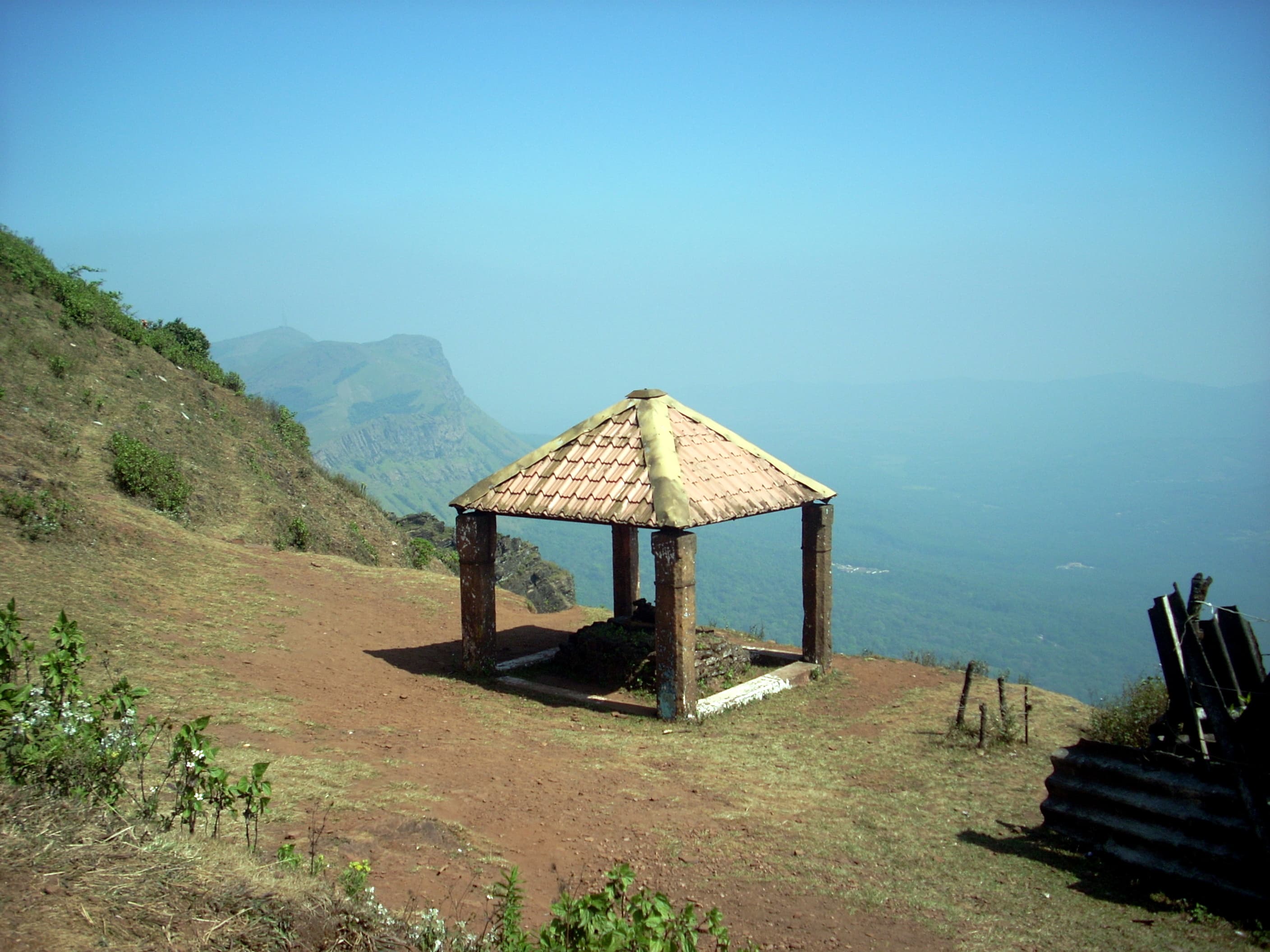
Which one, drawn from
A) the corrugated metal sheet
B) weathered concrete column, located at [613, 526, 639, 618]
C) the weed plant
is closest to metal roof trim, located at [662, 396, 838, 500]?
weathered concrete column, located at [613, 526, 639, 618]

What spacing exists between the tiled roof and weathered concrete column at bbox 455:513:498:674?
1.07 ft

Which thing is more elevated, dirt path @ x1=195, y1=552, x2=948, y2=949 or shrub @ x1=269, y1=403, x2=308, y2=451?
shrub @ x1=269, y1=403, x2=308, y2=451

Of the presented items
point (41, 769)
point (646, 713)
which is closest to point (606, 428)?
point (646, 713)

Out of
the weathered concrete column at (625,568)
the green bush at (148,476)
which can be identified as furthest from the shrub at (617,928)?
the green bush at (148,476)

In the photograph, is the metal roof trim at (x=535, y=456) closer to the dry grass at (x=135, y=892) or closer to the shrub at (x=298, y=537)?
the dry grass at (x=135, y=892)

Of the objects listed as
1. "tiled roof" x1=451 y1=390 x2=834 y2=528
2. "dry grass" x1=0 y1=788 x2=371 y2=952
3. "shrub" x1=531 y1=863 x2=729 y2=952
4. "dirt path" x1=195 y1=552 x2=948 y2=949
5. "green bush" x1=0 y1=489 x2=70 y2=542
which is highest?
"tiled roof" x1=451 y1=390 x2=834 y2=528

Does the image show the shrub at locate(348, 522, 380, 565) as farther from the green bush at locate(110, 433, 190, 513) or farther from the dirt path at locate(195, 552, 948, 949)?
the dirt path at locate(195, 552, 948, 949)

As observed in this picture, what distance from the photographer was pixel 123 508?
14719 millimetres

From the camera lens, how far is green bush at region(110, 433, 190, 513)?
15969 millimetres

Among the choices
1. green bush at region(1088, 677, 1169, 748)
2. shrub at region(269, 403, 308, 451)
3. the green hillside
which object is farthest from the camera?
the green hillside

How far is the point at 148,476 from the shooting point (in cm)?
1627

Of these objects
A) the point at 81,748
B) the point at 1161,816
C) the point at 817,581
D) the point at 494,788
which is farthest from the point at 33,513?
the point at 1161,816

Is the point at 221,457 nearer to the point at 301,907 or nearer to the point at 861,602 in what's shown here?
the point at 301,907

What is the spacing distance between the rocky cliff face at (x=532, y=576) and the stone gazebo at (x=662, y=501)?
8.88m
